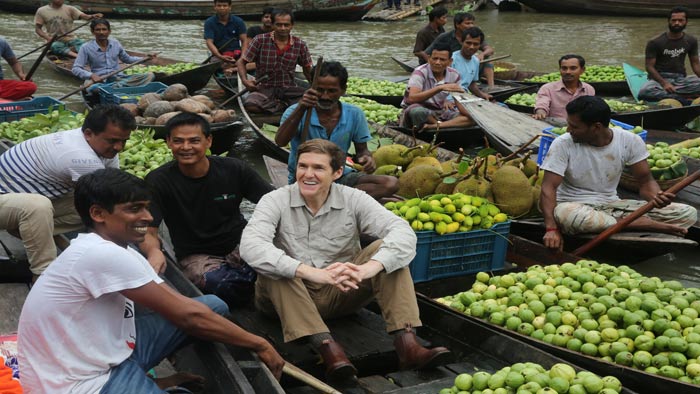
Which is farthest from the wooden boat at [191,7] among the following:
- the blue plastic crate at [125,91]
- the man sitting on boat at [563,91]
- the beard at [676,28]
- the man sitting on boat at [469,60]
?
the man sitting on boat at [563,91]

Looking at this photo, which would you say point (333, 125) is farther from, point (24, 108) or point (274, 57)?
point (24, 108)

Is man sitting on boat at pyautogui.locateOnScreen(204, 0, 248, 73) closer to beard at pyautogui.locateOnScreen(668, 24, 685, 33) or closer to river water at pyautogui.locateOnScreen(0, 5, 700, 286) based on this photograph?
river water at pyautogui.locateOnScreen(0, 5, 700, 286)

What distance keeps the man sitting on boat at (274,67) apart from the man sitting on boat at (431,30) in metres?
2.25

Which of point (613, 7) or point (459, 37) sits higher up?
point (459, 37)

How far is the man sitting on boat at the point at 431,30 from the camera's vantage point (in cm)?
1047

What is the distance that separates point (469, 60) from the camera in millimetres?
8773

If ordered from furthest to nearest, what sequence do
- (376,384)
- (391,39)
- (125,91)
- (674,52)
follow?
(391,39) < (674,52) < (125,91) < (376,384)

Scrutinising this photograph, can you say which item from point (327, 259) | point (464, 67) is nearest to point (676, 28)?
point (464, 67)

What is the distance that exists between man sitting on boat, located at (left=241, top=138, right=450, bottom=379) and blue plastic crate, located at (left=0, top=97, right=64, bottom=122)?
439 centimetres

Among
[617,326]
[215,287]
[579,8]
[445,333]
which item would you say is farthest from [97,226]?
[579,8]

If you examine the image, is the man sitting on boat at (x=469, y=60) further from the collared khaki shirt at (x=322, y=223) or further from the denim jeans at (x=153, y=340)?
the denim jeans at (x=153, y=340)

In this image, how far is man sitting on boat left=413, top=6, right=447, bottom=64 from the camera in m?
10.5

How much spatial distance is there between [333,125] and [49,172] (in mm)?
1861

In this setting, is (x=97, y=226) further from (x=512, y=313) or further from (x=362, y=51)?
(x=362, y=51)
